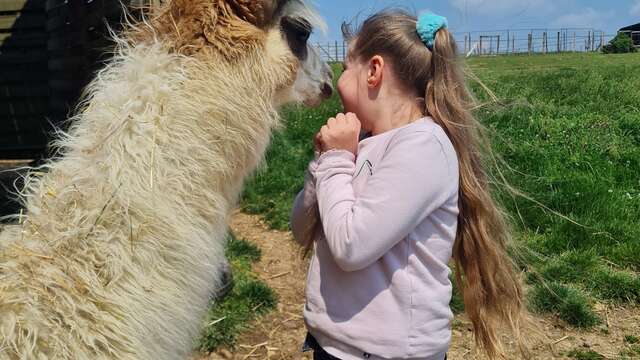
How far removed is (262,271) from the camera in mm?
A: 4031

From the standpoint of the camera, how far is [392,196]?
1.53 metres

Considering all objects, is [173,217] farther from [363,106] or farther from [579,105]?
[579,105]

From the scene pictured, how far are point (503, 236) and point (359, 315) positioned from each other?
699 mm

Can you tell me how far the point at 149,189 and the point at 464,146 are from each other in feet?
3.05

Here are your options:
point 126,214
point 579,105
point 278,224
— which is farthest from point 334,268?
point 579,105

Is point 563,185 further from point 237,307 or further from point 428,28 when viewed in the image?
point 428,28

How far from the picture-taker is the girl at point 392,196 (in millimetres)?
1549

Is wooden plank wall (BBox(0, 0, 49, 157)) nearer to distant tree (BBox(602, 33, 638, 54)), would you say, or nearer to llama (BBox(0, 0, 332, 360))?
llama (BBox(0, 0, 332, 360))

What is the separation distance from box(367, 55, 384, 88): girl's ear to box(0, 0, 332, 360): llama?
256 mm

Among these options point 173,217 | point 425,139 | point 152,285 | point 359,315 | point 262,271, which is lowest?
point 262,271

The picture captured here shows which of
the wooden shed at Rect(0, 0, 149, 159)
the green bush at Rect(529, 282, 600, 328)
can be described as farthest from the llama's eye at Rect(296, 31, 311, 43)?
the wooden shed at Rect(0, 0, 149, 159)

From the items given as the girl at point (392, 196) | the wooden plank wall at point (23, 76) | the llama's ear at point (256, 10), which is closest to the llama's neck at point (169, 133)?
the llama's ear at point (256, 10)

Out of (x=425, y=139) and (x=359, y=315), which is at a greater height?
(x=425, y=139)

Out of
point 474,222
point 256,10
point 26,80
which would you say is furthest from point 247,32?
point 26,80
